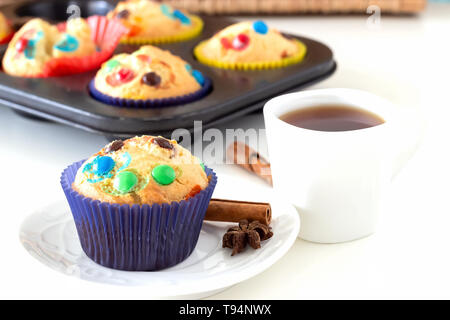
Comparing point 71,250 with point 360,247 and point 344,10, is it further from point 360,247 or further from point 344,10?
point 344,10

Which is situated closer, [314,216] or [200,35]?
[314,216]

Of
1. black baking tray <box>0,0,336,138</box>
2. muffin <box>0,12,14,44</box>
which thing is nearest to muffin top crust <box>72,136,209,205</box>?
black baking tray <box>0,0,336,138</box>

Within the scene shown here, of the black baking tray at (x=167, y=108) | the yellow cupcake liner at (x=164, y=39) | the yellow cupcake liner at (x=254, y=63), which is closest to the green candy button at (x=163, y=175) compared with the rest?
the black baking tray at (x=167, y=108)

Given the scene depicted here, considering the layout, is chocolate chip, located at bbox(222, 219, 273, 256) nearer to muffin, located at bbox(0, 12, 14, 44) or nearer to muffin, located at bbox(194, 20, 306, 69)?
muffin, located at bbox(194, 20, 306, 69)

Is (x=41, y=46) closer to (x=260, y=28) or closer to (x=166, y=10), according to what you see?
(x=166, y=10)

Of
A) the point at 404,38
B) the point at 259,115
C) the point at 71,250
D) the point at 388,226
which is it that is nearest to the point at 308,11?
the point at 404,38

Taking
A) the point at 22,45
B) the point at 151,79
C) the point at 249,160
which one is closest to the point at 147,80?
the point at 151,79
